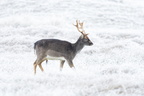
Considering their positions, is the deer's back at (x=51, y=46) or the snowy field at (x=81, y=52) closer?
the snowy field at (x=81, y=52)

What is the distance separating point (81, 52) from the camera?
1571 centimetres

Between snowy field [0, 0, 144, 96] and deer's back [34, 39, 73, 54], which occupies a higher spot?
deer's back [34, 39, 73, 54]

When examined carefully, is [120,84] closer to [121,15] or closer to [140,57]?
[140,57]

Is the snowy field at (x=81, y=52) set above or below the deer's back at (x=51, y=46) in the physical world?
below

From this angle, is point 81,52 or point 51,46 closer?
point 51,46

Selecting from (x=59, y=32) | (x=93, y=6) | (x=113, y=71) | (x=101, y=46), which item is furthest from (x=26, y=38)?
(x=93, y=6)

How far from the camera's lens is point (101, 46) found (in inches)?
662

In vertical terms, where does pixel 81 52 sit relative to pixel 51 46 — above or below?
below

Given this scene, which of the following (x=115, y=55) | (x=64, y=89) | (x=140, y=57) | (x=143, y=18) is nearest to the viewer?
(x=64, y=89)

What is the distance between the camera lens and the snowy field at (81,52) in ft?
26.9

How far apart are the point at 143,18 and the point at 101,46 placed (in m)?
13.0

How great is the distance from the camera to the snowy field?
8.20 meters

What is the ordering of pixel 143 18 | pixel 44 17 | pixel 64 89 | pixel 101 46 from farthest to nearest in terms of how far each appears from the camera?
pixel 143 18
pixel 44 17
pixel 101 46
pixel 64 89

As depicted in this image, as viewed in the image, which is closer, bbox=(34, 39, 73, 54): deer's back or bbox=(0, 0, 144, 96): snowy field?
bbox=(0, 0, 144, 96): snowy field
